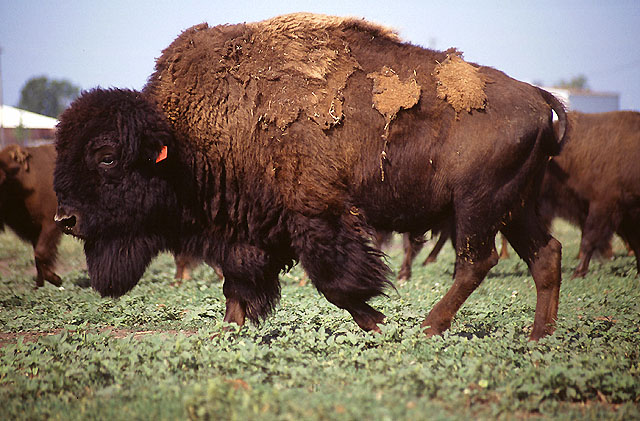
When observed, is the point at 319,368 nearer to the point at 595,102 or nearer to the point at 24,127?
the point at 24,127

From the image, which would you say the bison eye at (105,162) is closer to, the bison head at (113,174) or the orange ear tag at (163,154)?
the bison head at (113,174)

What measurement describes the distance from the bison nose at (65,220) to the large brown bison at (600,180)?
22.6 ft

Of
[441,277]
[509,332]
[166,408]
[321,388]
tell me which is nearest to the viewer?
[166,408]

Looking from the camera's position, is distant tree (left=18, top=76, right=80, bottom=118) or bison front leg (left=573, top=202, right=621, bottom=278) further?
distant tree (left=18, top=76, right=80, bottom=118)

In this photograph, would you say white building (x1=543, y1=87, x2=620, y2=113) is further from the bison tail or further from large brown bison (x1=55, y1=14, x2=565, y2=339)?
large brown bison (x1=55, y1=14, x2=565, y2=339)

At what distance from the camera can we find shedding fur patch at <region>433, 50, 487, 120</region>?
4.45 m

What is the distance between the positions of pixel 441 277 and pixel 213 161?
17.6ft

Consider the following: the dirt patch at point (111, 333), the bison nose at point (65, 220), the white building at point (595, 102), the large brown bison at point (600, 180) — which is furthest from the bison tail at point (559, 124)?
the white building at point (595, 102)

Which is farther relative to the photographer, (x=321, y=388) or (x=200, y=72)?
(x=200, y=72)

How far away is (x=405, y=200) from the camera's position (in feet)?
15.0

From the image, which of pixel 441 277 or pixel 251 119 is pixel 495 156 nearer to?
Result: pixel 251 119

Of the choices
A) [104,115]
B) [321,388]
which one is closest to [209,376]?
[321,388]

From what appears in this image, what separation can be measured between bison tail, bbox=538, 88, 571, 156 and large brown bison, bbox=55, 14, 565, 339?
2cm

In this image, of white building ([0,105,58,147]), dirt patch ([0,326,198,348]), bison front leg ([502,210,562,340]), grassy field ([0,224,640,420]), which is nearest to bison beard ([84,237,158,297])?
grassy field ([0,224,640,420])
